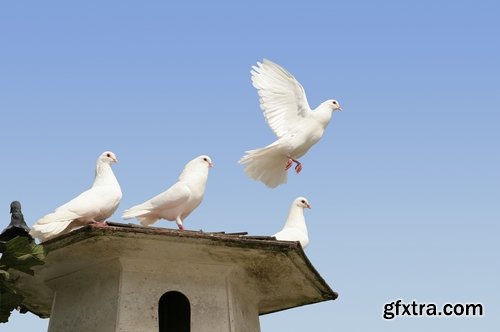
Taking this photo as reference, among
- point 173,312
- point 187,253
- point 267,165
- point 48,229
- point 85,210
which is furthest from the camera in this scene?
point 267,165

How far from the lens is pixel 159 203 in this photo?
11703mm

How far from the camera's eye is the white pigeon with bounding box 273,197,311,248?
14.5m

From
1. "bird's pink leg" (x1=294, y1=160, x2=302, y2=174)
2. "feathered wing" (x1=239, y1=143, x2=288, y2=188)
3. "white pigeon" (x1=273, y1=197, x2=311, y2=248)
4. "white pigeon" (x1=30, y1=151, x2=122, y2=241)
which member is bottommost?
"white pigeon" (x1=30, y1=151, x2=122, y2=241)

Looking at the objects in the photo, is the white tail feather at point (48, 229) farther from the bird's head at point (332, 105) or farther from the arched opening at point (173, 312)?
the bird's head at point (332, 105)

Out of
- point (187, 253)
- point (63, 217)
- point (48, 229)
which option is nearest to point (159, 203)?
point (187, 253)

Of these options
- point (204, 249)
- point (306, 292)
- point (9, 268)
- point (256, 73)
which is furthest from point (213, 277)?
point (256, 73)

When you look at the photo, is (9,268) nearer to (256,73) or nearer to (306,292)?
(306,292)

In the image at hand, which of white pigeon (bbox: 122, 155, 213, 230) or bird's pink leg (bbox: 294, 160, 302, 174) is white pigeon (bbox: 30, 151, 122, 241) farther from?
bird's pink leg (bbox: 294, 160, 302, 174)

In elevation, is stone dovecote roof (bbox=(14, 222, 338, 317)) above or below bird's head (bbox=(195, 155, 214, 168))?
below

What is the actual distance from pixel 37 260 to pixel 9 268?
324 millimetres

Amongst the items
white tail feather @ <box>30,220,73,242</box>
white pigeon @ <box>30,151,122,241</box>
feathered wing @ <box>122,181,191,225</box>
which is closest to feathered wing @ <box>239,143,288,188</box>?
feathered wing @ <box>122,181,191,225</box>

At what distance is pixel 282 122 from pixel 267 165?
2.33 feet

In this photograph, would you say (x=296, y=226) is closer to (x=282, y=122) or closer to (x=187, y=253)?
(x=282, y=122)

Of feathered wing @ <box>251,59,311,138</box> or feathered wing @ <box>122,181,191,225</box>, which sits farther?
feathered wing @ <box>251,59,311,138</box>
